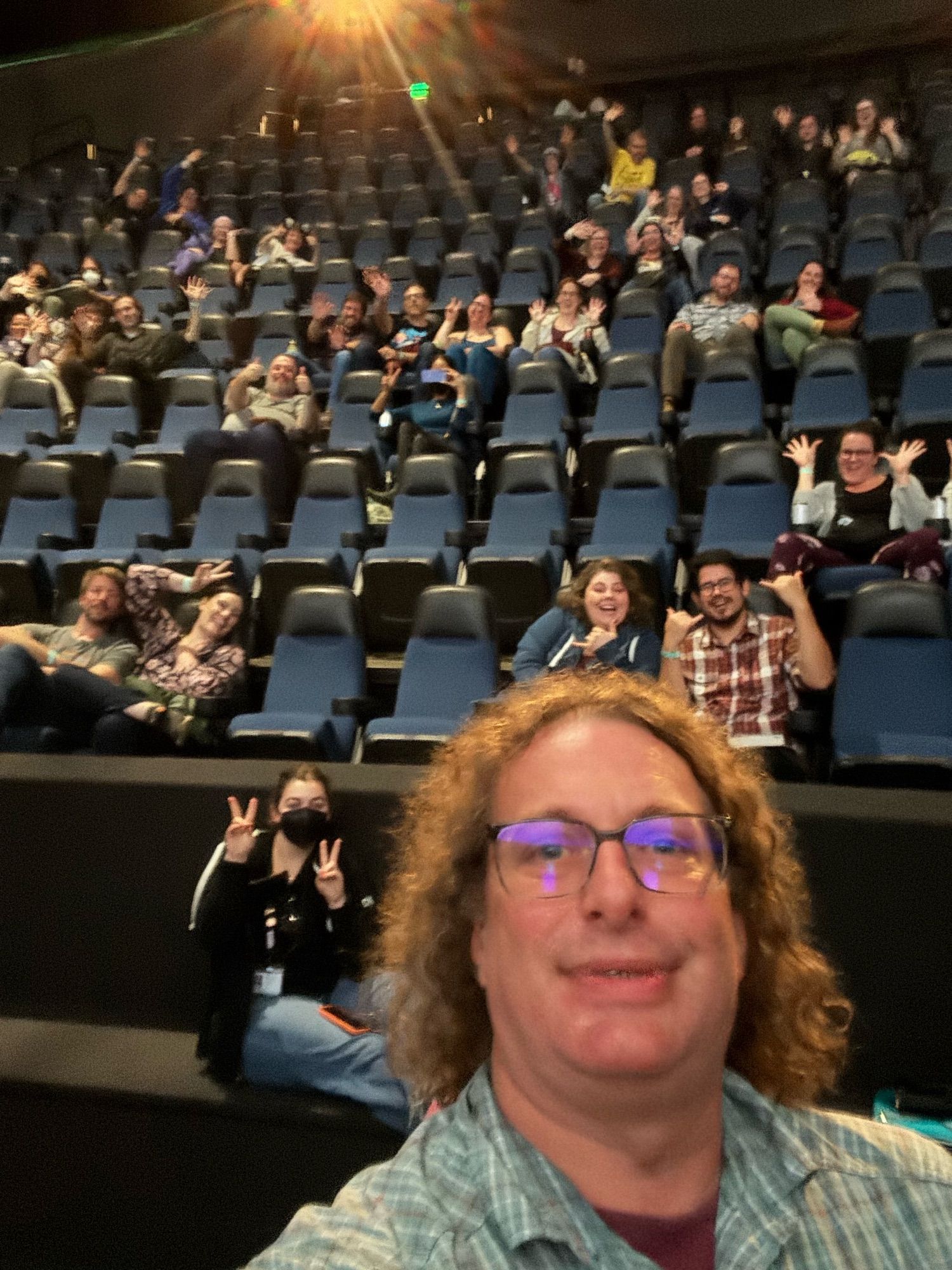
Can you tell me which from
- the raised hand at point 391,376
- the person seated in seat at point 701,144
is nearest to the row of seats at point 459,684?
the raised hand at point 391,376

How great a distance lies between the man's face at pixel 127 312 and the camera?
4828 millimetres

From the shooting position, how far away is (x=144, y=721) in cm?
239

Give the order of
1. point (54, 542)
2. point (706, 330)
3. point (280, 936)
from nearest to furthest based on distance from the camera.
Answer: point (280, 936) < point (54, 542) < point (706, 330)

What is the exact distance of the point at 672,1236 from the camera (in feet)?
1.86

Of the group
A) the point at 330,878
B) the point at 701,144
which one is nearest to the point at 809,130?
the point at 701,144

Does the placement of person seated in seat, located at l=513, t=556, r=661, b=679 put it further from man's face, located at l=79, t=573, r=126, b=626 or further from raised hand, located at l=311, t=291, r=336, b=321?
raised hand, located at l=311, t=291, r=336, b=321

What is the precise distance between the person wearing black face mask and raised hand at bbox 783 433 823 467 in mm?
1852

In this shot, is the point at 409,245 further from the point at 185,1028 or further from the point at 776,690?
the point at 185,1028

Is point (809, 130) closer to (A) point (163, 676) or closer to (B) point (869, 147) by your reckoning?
(B) point (869, 147)

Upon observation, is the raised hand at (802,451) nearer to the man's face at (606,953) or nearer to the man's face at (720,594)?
the man's face at (720,594)

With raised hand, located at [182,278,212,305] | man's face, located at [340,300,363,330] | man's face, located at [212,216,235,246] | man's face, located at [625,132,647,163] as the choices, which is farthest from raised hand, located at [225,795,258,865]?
man's face, located at [212,216,235,246]

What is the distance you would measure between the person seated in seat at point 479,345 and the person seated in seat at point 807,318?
109 centimetres

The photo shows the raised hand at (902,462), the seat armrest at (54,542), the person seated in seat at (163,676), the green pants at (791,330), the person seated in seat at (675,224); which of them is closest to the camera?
the person seated in seat at (163,676)

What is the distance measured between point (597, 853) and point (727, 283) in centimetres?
414
